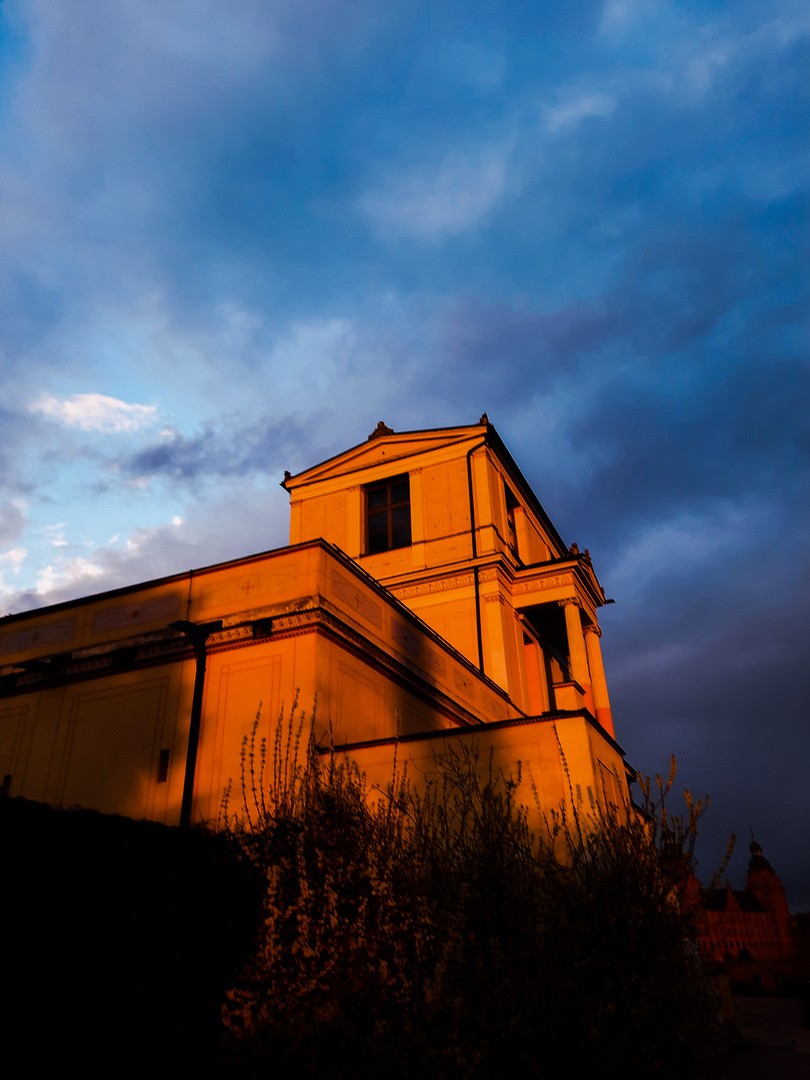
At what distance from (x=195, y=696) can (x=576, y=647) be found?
1289cm

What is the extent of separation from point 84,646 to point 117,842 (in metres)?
8.18

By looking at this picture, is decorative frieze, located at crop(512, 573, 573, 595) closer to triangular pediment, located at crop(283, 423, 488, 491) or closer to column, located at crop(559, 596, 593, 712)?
column, located at crop(559, 596, 593, 712)

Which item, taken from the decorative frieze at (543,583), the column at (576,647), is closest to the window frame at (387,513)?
the decorative frieze at (543,583)

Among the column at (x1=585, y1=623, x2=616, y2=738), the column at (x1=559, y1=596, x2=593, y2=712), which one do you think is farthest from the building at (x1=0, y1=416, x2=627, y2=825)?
the column at (x1=585, y1=623, x2=616, y2=738)

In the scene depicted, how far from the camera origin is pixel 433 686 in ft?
57.9

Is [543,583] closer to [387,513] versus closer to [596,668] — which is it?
[596,668]

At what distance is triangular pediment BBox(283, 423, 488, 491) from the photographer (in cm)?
2659

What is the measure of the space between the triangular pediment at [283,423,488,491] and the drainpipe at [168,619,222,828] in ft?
45.0

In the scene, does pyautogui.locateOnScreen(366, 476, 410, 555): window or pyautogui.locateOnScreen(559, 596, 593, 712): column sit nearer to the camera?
pyautogui.locateOnScreen(559, 596, 593, 712): column

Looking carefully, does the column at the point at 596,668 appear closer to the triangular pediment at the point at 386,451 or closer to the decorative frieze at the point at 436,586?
the decorative frieze at the point at 436,586

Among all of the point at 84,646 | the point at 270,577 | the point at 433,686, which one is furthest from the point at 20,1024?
the point at 433,686

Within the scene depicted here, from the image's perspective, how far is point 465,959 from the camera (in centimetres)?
798

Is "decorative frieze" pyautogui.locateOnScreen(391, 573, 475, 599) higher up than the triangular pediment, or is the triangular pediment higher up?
the triangular pediment

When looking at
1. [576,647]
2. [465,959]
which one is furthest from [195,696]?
[576,647]
